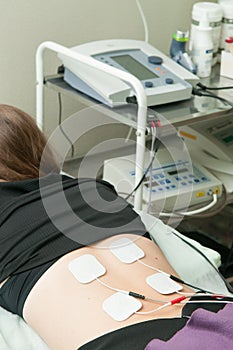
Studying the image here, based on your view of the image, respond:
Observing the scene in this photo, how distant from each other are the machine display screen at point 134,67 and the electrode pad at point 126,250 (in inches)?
30.4

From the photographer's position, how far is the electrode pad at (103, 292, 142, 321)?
134 centimetres

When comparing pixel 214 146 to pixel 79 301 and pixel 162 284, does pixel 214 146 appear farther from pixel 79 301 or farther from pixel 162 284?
pixel 79 301

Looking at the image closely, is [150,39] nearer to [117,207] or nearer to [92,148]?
[92,148]

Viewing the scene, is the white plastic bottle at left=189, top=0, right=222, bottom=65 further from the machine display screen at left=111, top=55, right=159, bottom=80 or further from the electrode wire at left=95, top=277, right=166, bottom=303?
the electrode wire at left=95, top=277, right=166, bottom=303

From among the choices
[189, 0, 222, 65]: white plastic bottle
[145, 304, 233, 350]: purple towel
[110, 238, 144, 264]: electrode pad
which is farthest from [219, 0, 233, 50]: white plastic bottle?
[145, 304, 233, 350]: purple towel

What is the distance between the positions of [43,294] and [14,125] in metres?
0.45

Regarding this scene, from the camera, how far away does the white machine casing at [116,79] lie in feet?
6.48

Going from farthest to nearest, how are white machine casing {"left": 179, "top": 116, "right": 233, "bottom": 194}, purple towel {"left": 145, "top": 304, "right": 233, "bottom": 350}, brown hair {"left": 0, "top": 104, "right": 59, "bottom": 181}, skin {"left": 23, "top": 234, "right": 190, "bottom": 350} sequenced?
white machine casing {"left": 179, "top": 116, "right": 233, "bottom": 194}, brown hair {"left": 0, "top": 104, "right": 59, "bottom": 181}, skin {"left": 23, "top": 234, "right": 190, "bottom": 350}, purple towel {"left": 145, "top": 304, "right": 233, "bottom": 350}

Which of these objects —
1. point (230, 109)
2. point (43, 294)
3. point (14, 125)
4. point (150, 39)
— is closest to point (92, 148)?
point (150, 39)

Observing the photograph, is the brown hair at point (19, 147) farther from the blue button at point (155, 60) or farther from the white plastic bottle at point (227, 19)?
the white plastic bottle at point (227, 19)

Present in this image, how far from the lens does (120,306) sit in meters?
1.35

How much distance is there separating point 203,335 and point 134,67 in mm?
1188

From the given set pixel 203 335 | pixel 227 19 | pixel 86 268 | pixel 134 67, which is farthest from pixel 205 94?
pixel 203 335

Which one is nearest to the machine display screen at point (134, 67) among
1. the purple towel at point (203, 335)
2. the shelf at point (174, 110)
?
the shelf at point (174, 110)
